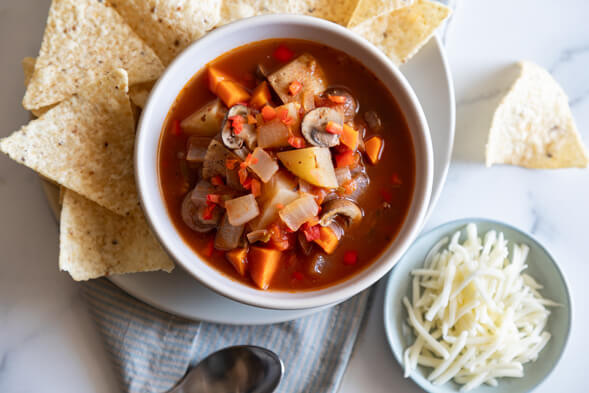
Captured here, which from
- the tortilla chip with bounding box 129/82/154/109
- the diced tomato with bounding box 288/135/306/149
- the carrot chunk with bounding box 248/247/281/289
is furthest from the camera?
the tortilla chip with bounding box 129/82/154/109

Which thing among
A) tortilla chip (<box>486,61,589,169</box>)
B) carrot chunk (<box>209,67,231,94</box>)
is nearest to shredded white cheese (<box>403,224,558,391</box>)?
tortilla chip (<box>486,61,589,169</box>)

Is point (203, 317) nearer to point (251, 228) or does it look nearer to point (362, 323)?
point (251, 228)

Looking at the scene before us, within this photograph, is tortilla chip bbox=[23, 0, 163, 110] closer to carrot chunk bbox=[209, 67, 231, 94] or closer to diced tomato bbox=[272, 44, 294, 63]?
carrot chunk bbox=[209, 67, 231, 94]

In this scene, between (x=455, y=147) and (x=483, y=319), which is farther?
(x=455, y=147)

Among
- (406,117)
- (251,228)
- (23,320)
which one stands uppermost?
(406,117)

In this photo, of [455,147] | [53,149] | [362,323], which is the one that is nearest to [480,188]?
[455,147]

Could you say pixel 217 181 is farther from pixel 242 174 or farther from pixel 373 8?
pixel 373 8

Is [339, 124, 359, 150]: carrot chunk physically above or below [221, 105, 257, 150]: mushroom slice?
below
